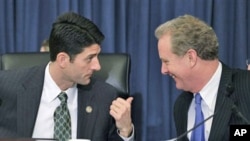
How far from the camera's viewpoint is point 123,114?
1691 mm

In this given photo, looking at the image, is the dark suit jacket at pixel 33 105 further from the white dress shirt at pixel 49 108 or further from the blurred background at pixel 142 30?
the blurred background at pixel 142 30

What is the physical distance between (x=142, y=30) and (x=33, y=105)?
134cm

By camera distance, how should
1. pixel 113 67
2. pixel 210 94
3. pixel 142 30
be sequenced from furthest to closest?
pixel 142 30 < pixel 113 67 < pixel 210 94

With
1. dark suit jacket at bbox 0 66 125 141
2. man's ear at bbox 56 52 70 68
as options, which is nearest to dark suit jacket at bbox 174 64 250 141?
dark suit jacket at bbox 0 66 125 141

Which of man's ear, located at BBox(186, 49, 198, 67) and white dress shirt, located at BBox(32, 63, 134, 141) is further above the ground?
man's ear, located at BBox(186, 49, 198, 67)

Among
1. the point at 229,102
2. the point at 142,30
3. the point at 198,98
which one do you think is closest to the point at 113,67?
the point at 198,98

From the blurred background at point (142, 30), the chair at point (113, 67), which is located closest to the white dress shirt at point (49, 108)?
the chair at point (113, 67)

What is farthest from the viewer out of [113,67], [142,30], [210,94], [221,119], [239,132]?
[142,30]

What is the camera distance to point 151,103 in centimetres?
312

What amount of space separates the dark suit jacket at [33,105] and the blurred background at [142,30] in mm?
1115

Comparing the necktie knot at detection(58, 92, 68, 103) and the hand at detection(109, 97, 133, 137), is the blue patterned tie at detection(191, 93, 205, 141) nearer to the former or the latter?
the hand at detection(109, 97, 133, 137)

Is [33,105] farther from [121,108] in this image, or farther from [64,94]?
[121,108]

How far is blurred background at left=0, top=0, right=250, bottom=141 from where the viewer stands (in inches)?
120

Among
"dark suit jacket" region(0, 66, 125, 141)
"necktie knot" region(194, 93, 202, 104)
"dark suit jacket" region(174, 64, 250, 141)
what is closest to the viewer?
"dark suit jacket" region(174, 64, 250, 141)
